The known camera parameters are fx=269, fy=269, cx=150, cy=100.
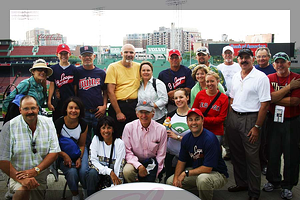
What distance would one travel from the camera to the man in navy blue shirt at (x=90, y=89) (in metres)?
3.79

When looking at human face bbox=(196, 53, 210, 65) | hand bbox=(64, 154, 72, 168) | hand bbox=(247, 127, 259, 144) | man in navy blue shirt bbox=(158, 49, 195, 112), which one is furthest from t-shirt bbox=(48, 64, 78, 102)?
hand bbox=(247, 127, 259, 144)

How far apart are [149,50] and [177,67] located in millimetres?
46832

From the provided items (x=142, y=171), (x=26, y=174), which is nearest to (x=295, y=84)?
(x=142, y=171)

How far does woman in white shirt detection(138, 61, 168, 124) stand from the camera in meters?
3.78

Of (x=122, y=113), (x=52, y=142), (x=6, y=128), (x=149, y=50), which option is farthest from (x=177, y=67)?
(x=149, y=50)

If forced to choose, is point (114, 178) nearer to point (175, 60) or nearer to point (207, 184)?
point (207, 184)

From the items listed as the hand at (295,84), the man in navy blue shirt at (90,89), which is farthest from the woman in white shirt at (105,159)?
the hand at (295,84)

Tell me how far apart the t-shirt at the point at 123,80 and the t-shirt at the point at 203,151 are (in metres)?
1.17

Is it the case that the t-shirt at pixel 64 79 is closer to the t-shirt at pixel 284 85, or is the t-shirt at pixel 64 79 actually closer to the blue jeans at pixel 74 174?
the blue jeans at pixel 74 174

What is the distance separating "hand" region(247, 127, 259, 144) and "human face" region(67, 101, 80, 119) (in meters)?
2.06

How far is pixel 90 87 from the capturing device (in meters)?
3.80

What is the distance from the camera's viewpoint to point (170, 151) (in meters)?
3.46

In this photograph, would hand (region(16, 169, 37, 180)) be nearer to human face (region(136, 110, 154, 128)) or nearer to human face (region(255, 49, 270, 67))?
human face (region(136, 110, 154, 128))

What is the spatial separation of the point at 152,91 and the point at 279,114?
1664 millimetres
